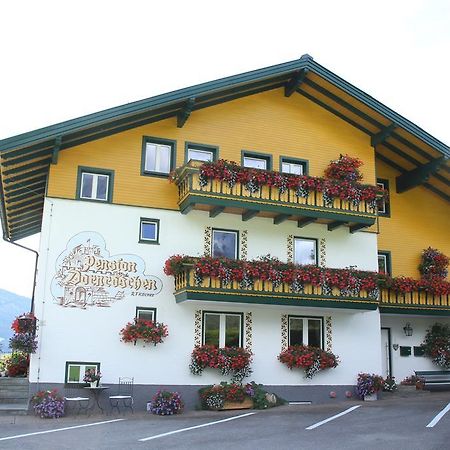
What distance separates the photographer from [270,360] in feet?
66.3

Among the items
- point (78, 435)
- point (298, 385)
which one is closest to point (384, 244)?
point (298, 385)

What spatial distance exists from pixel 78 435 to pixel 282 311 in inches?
342

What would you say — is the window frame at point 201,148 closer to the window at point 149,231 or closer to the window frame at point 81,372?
the window at point 149,231

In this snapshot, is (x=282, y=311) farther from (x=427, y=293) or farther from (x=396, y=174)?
(x=396, y=174)

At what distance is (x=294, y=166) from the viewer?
22.3m

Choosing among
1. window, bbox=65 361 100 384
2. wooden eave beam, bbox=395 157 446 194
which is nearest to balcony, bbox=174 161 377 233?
wooden eave beam, bbox=395 157 446 194

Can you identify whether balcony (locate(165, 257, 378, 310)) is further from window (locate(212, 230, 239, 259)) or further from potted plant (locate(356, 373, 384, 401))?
potted plant (locate(356, 373, 384, 401))

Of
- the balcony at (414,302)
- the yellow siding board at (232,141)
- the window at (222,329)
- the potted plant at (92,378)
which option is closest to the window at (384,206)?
the yellow siding board at (232,141)

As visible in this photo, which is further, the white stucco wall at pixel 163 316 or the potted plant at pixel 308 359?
the potted plant at pixel 308 359

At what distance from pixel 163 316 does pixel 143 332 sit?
1036 millimetres

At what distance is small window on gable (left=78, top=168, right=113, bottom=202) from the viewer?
63.6 feet

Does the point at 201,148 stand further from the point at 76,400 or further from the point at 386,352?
the point at 386,352

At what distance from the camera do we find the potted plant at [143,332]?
18.5m

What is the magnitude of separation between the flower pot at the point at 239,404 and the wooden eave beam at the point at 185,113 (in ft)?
29.7
